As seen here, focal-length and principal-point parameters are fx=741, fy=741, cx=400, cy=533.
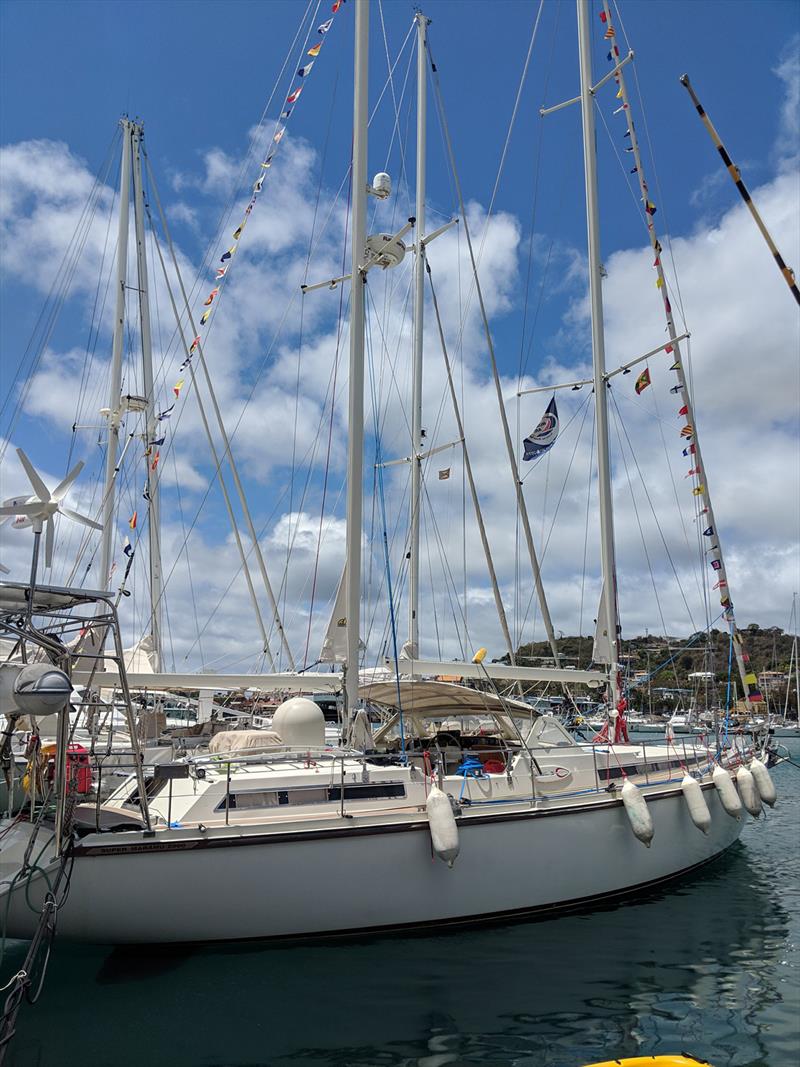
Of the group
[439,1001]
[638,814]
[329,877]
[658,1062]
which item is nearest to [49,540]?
[329,877]

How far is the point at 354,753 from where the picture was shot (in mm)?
11859

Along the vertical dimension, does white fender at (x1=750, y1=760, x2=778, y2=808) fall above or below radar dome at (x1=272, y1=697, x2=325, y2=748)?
below

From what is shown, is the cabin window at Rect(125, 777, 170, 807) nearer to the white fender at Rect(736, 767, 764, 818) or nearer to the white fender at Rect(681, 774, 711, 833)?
the white fender at Rect(681, 774, 711, 833)

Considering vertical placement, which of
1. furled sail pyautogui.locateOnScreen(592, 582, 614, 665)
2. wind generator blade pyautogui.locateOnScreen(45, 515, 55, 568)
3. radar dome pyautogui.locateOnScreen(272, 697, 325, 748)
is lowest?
radar dome pyautogui.locateOnScreen(272, 697, 325, 748)

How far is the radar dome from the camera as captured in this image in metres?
12.2

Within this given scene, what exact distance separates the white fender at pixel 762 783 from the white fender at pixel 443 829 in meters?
8.10

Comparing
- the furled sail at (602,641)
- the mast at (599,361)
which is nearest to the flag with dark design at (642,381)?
the mast at (599,361)

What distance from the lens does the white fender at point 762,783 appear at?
48.0 ft

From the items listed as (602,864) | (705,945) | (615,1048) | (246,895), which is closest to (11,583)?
(246,895)

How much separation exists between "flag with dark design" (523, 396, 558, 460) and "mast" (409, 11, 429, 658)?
308cm

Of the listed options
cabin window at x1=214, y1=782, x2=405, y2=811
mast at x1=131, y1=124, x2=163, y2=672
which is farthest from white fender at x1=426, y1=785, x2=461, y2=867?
mast at x1=131, y1=124, x2=163, y2=672

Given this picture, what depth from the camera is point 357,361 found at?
1317 centimetres

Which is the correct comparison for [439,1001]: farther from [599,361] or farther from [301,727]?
[599,361]

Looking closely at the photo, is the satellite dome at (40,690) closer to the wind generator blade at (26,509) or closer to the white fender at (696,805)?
the wind generator blade at (26,509)
